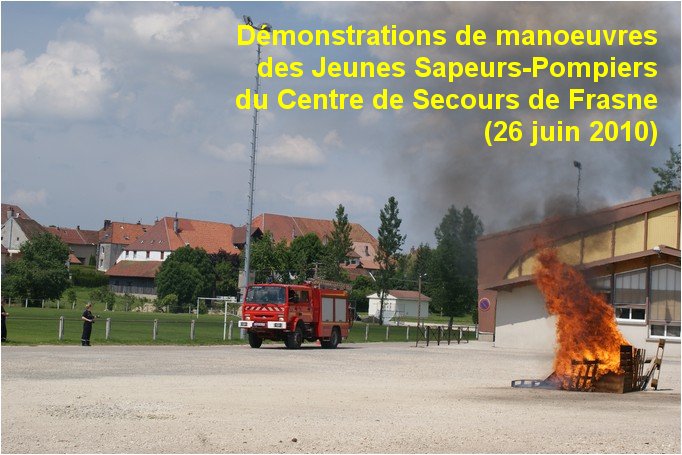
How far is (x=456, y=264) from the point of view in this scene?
58844 millimetres

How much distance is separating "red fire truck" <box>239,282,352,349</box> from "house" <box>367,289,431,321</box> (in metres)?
67.5

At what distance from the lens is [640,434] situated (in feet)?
49.9

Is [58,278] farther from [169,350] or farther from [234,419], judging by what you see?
[234,419]

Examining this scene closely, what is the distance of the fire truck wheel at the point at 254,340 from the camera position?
1515 inches

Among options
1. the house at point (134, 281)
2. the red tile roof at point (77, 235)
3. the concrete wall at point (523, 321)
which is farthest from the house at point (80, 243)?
the concrete wall at point (523, 321)

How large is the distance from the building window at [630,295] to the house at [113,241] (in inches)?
4695

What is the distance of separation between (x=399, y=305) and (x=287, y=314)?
8114cm

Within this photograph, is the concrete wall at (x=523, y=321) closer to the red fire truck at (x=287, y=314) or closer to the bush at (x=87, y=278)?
the red fire truck at (x=287, y=314)

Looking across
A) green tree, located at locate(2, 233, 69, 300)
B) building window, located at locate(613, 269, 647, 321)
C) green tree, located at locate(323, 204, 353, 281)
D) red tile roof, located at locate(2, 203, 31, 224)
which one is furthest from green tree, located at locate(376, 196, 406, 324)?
red tile roof, located at locate(2, 203, 31, 224)

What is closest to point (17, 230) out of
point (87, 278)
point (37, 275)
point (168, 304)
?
point (87, 278)

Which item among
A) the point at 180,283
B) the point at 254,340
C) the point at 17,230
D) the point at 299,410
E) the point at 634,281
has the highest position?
the point at 17,230

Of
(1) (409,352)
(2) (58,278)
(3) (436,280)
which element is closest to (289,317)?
(1) (409,352)

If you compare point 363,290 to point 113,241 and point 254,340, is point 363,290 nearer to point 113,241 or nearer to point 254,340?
point 113,241

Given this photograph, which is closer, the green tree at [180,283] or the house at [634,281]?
the house at [634,281]
